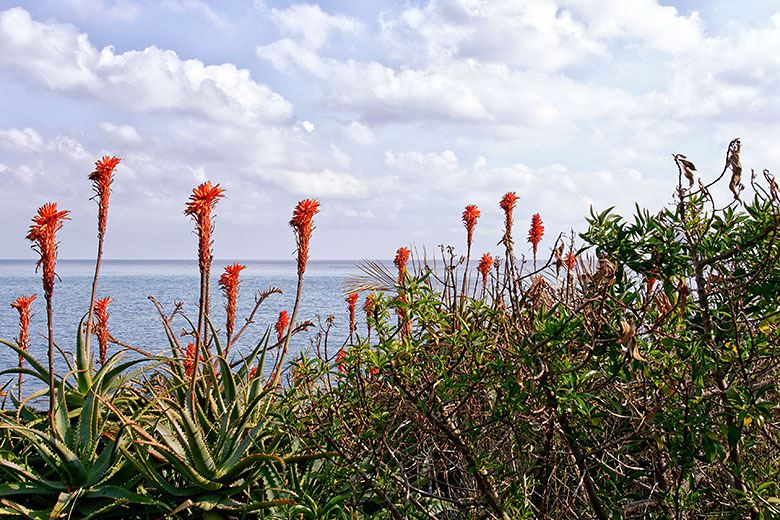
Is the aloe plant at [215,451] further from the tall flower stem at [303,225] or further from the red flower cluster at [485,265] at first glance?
the red flower cluster at [485,265]

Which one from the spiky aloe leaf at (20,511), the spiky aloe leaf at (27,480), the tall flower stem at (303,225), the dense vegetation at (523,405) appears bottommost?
the spiky aloe leaf at (20,511)

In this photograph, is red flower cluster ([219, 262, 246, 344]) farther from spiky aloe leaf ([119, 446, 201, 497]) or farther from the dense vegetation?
spiky aloe leaf ([119, 446, 201, 497])

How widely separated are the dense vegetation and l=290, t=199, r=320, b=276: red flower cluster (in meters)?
0.01

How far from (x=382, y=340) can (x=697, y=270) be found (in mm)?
1123

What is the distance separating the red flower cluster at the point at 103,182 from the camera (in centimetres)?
301

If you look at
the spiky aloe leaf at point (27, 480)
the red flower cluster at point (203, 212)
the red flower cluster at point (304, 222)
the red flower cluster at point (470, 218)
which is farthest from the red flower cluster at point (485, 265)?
the spiky aloe leaf at point (27, 480)

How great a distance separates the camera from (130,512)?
8.82 ft

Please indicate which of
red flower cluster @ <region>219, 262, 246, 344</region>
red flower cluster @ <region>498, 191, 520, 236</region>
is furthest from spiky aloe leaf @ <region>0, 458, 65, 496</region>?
red flower cluster @ <region>498, 191, 520, 236</region>

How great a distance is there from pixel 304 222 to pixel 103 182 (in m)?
1.06

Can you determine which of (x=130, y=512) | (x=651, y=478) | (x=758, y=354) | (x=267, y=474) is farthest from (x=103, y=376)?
(x=758, y=354)

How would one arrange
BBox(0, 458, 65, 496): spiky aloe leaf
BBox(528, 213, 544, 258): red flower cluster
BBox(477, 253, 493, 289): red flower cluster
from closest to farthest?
BBox(0, 458, 65, 496): spiky aloe leaf → BBox(477, 253, 493, 289): red flower cluster → BBox(528, 213, 544, 258): red flower cluster

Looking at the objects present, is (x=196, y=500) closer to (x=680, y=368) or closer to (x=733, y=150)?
(x=680, y=368)

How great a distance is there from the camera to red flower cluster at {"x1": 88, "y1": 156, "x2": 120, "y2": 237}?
3006 millimetres

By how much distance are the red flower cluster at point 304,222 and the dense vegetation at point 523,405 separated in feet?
0.04
